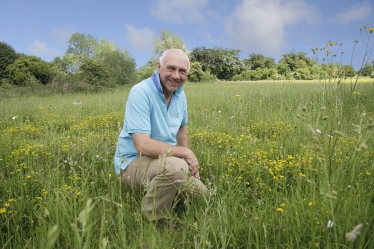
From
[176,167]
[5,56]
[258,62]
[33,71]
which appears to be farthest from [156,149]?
[258,62]

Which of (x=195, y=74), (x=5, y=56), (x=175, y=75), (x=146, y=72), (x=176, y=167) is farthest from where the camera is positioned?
(x=195, y=74)

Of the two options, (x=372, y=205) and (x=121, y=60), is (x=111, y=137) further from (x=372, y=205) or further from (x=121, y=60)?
(x=121, y=60)

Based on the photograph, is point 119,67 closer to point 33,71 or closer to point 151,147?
point 33,71

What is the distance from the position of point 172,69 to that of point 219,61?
67.9 meters

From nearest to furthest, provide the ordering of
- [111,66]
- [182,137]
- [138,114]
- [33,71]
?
[138,114], [182,137], [33,71], [111,66]

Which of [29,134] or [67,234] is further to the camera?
[29,134]

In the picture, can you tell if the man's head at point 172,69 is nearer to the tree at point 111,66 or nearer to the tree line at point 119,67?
the tree line at point 119,67

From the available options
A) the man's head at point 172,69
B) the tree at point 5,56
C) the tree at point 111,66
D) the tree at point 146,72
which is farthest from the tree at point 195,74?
the man's head at point 172,69

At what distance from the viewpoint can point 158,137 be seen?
9.50ft

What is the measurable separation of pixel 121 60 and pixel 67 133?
2362 centimetres

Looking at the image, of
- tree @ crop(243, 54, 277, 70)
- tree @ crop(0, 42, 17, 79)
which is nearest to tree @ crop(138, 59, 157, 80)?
tree @ crop(0, 42, 17, 79)

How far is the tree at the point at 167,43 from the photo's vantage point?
60.3 meters

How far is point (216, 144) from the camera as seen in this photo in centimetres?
393

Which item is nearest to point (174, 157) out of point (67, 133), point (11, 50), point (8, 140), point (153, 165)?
point (153, 165)
